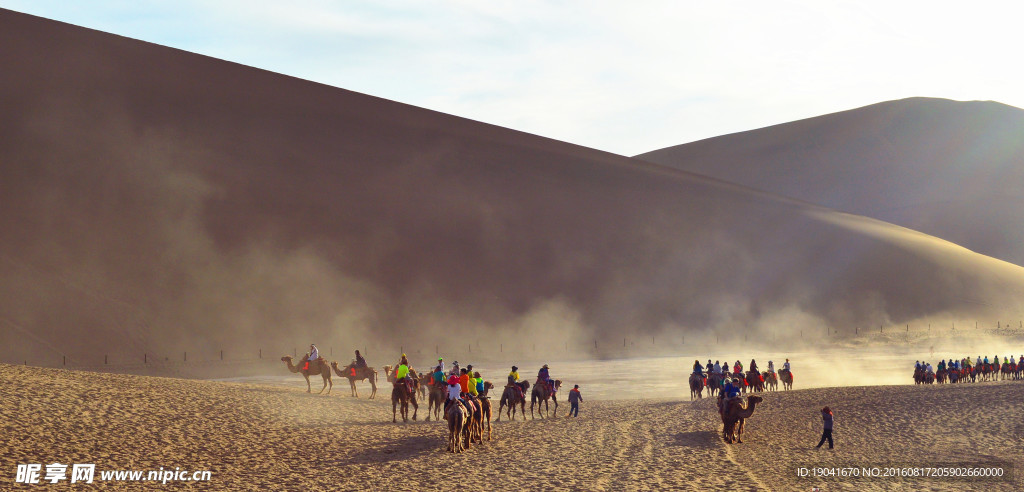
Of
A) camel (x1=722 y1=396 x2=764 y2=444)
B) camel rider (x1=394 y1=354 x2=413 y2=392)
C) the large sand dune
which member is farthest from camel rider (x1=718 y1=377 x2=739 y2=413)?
the large sand dune

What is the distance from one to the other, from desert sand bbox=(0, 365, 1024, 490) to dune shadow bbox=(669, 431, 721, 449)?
9 cm

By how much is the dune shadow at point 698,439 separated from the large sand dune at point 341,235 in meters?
36.9

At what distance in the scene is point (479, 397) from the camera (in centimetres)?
2270

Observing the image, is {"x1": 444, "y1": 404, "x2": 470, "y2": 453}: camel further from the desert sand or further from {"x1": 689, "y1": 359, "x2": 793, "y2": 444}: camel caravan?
{"x1": 689, "y1": 359, "x2": 793, "y2": 444}: camel caravan

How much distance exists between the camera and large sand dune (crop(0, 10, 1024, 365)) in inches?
2231

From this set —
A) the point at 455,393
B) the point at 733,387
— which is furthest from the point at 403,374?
the point at 733,387

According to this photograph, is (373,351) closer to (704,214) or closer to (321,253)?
(321,253)

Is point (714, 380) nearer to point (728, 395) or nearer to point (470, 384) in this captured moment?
point (728, 395)

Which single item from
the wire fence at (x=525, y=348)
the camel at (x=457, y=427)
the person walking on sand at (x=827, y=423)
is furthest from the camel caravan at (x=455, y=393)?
the wire fence at (x=525, y=348)

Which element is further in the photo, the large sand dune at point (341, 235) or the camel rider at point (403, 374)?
the large sand dune at point (341, 235)

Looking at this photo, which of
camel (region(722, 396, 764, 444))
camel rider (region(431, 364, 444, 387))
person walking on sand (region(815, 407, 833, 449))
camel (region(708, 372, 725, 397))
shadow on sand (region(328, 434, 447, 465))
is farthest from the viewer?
camel (region(708, 372, 725, 397))

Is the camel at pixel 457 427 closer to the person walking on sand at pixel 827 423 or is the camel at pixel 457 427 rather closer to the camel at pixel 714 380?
the person walking on sand at pixel 827 423

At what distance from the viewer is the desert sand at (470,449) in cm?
1670

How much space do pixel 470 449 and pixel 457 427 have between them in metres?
1.21
